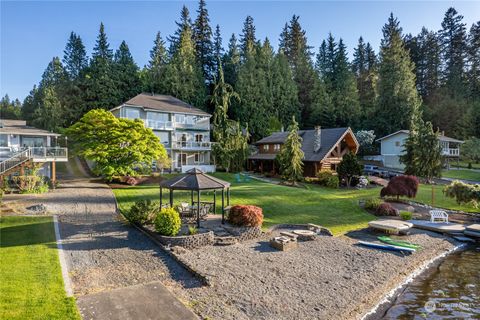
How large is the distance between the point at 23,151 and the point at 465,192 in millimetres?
33785

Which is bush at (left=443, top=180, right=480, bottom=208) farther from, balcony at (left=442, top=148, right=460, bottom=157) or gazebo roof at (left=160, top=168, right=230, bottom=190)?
balcony at (left=442, top=148, right=460, bottom=157)

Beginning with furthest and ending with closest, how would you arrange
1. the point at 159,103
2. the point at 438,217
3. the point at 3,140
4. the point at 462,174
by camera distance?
the point at 462,174, the point at 159,103, the point at 3,140, the point at 438,217

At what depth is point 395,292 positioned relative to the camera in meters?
10.1

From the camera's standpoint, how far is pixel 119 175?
26.4 m

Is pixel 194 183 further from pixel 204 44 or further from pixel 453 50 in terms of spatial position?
pixel 453 50

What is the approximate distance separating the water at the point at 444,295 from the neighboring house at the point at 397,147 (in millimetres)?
36003

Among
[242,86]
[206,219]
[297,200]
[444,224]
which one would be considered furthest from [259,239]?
[242,86]

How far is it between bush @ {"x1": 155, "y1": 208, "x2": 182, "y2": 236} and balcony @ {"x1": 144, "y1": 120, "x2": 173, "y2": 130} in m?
24.7

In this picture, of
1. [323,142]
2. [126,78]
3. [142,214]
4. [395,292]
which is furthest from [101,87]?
[395,292]

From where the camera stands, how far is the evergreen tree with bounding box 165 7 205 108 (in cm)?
4809

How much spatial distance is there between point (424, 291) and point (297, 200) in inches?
460

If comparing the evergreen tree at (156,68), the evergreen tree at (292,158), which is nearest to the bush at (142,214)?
the evergreen tree at (292,158)

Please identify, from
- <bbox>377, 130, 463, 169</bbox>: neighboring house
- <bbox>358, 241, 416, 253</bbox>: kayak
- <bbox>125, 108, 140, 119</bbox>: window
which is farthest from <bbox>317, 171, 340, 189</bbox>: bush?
<bbox>125, 108, 140, 119</bbox>: window

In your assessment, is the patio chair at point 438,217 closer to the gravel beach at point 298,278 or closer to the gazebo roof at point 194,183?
the gravel beach at point 298,278
